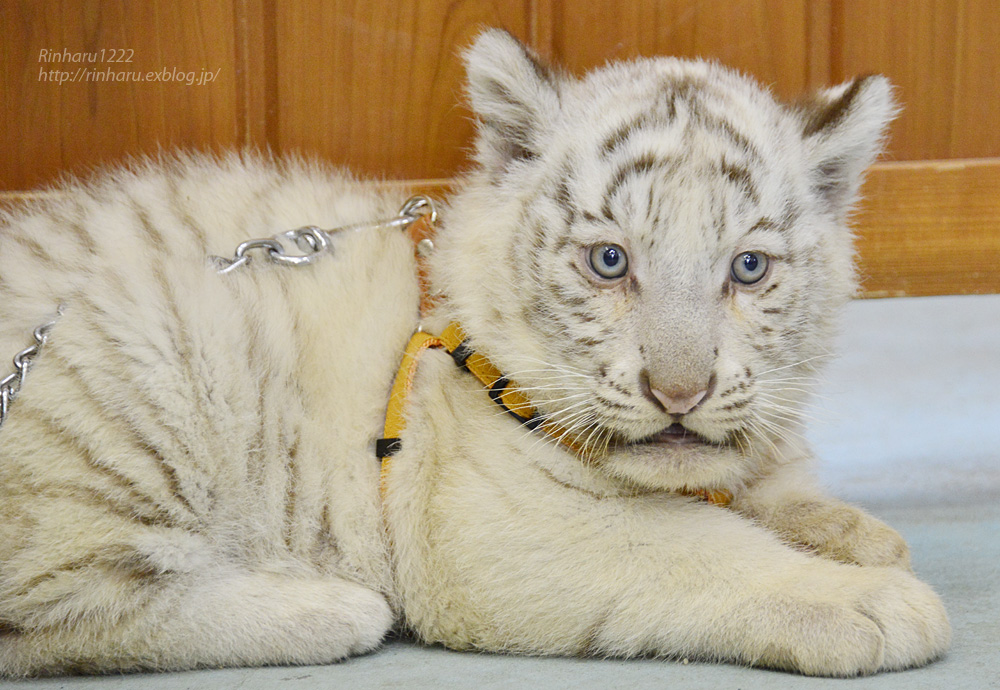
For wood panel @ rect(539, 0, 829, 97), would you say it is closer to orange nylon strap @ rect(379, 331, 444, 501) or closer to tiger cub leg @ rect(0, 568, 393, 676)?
orange nylon strap @ rect(379, 331, 444, 501)

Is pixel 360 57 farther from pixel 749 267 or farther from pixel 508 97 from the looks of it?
pixel 749 267

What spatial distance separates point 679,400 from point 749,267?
33 centimetres

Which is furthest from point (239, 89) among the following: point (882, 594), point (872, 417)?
Answer: point (872, 417)

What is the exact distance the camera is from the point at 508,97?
1954mm

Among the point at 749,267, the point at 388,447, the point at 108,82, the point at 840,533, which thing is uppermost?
the point at 108,82

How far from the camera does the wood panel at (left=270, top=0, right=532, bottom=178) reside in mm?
2516

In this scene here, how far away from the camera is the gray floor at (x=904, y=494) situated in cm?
156

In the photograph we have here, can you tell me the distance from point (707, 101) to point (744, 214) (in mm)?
291

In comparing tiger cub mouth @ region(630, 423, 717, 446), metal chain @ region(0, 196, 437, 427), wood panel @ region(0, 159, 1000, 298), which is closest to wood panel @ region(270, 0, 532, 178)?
wood panel @ region(0, 159, 1000, 298)

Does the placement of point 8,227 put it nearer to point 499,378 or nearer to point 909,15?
point 499,378

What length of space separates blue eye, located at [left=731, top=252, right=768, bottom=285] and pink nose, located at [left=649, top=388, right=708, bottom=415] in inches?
10.3

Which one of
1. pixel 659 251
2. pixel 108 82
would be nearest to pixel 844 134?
pixel 659 251

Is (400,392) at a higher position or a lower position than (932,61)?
lower

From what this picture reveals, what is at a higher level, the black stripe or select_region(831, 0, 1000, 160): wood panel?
select_region(831, 0, 1000, 160): wood panel
